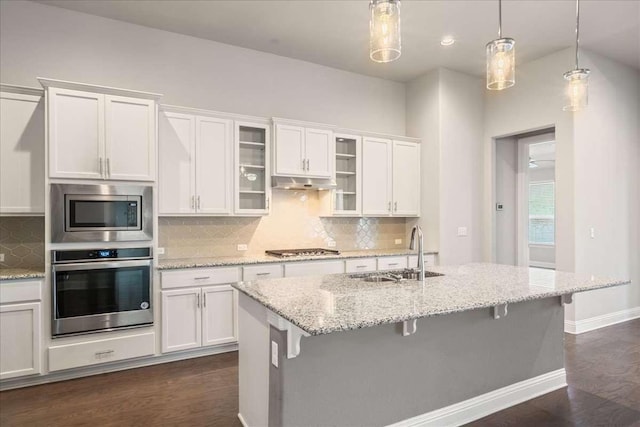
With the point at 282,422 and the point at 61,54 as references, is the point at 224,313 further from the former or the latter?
the point at 61,54

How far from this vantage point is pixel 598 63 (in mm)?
4781

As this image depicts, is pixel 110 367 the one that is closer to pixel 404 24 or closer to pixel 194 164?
pixel 194 164

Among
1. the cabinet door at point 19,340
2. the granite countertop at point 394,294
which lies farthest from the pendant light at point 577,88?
the cabinet door at point 19,340

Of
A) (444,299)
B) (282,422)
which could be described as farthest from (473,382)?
(282,422)

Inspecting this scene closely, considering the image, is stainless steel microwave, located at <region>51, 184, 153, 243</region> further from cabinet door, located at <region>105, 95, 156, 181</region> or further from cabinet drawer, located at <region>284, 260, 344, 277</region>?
cabinet drawer, located at <region>284, 260, 344, 277</region>

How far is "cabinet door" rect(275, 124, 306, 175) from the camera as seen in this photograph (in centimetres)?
441

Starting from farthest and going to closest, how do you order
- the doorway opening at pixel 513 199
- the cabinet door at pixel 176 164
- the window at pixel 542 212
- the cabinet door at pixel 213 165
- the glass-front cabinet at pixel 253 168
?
the window at pixel 542 212, the doorway opening at pixel 513 199, the glass-front cabinet at pixel 253 168, the cabinet door at pixel 213 165, the cabinet door at pixel 176 164

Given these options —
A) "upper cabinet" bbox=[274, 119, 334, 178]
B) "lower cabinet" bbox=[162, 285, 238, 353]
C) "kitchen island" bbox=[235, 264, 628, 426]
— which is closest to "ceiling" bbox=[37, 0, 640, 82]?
"upper cabinet" bbox=[274, 119, 334, 178]

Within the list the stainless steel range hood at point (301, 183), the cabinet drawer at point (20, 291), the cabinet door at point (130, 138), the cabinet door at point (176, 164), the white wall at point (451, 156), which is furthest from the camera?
the white wall at point (451, 156)

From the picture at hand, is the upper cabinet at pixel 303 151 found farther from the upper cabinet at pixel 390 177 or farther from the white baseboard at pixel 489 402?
the white baseboard at pixel 489 402

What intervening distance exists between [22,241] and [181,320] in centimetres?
158

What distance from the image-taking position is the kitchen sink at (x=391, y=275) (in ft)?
9.02

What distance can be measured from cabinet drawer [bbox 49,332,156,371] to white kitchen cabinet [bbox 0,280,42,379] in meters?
0.13

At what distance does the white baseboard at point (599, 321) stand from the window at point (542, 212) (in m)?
3.20
